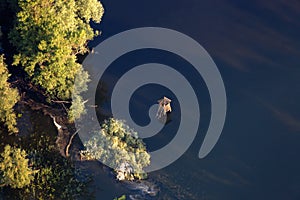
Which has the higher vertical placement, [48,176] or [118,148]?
[118,148]

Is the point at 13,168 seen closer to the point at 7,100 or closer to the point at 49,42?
the point at 7,100

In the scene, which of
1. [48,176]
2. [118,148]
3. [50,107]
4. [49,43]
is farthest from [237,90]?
[48,176]

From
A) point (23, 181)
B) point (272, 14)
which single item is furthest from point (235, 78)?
point (23, 181)

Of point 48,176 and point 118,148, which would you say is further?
point 118,148

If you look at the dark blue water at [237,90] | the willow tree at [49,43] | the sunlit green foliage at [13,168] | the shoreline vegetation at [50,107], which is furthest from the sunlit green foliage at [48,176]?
the dark blue water at [237,90]

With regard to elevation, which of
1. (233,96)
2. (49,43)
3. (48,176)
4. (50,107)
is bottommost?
(48,176)

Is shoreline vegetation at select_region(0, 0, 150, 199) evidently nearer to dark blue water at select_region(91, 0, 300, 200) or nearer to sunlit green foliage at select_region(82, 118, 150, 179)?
sunlit green foliage at select_region(82, 118, 150, 179)

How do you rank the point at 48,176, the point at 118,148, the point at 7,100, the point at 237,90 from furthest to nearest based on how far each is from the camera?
the point at 237,90 → the point at 118,148 → the point at 7,100 → the point at 48,176

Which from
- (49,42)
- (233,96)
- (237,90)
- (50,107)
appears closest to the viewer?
(49,42)
